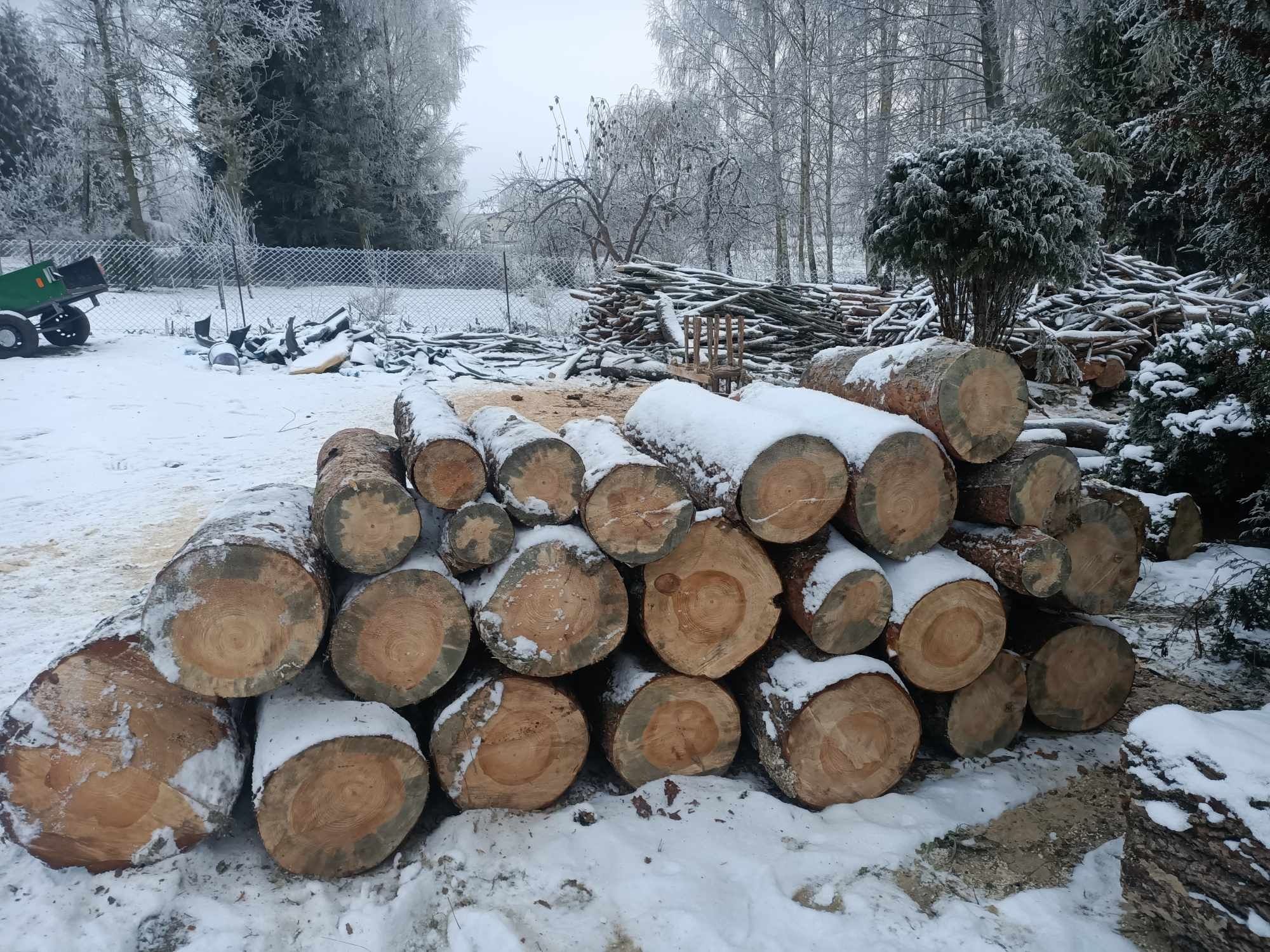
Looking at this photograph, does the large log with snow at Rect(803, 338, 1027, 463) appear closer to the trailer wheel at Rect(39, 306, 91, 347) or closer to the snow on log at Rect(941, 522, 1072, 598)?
the snow on log at Rect(941, 522, 1072, 598)

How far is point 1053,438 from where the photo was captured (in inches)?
183

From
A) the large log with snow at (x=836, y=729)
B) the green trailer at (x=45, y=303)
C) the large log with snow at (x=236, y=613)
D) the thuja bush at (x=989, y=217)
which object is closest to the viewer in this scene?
the large log with snow at (x=236, y=613)

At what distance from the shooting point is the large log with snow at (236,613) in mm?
2273

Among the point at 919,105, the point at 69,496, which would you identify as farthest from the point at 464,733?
the point at 919,105

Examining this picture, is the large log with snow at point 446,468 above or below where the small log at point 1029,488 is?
above

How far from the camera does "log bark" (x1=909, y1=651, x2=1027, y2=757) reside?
2.95m

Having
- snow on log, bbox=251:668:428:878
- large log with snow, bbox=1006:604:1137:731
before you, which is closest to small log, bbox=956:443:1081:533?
large log with snow, bbox=1006:604:1137:731

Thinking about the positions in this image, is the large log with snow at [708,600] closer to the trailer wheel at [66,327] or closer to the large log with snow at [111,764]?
the large log with snow at [111,764]

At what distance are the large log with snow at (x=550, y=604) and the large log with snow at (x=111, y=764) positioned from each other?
3.23ft

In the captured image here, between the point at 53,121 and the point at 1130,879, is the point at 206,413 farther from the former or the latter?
the point at 53,121

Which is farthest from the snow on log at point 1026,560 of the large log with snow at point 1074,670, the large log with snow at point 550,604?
the large log with snow at point 550,604

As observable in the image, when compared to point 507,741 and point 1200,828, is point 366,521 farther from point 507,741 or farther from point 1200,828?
point 1200,828

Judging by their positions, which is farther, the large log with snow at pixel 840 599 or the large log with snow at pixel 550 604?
the large log with snow at pixel 840 599

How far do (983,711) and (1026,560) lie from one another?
66 cm
